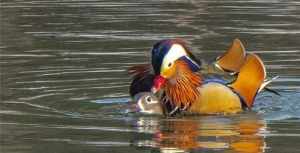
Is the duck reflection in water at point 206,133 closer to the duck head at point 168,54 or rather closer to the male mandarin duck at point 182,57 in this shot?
the male mandarin duck at point 182,57

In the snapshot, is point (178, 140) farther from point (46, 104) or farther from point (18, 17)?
point (18, 17)

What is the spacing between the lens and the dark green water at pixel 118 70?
33.8ft

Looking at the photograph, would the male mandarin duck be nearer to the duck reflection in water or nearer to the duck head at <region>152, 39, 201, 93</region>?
the duck head at <region>152, 39, 201, 93</region>

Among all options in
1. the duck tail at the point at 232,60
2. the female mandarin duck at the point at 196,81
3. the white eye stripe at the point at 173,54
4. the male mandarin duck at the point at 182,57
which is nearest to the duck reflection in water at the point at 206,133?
the female mandarin duck at the point at 196,81

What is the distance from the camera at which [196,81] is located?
11062 millimetres

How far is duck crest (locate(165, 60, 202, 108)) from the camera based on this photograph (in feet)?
35.9

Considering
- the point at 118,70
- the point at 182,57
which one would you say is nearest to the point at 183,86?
the point at 182,57

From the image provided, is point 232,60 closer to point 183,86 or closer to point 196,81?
point 196,81

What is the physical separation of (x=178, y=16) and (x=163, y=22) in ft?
4.80

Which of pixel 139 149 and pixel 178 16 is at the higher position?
pixel 178 16

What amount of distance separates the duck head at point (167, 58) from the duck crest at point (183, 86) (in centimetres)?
4

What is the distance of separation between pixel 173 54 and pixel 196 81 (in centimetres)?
34

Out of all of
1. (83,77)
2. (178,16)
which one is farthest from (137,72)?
(178,16)

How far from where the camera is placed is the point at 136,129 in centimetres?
1085
